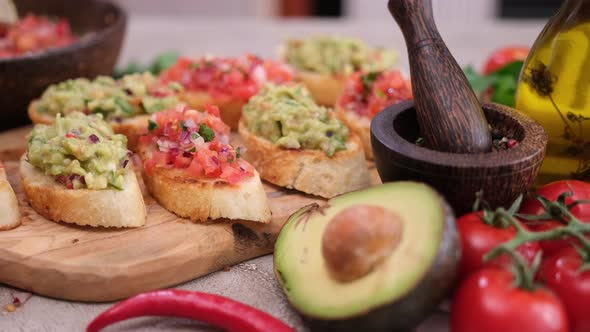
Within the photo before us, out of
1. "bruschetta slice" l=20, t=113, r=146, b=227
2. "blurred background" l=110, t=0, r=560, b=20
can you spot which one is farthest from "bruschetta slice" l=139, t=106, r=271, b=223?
"blurred background" l=110, t=0, r=560, b=20

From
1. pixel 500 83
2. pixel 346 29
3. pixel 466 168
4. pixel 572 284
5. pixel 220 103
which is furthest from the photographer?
pixel 346 29

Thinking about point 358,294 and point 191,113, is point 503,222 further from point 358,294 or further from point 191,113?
point 191,113

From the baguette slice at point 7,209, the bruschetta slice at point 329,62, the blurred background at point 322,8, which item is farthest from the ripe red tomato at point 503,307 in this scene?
the blurred background at point 322,8

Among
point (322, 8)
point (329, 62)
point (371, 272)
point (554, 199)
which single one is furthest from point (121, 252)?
point (322, 8)

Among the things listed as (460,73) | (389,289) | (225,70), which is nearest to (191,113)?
(225,70)

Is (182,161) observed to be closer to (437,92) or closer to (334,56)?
(437,92)

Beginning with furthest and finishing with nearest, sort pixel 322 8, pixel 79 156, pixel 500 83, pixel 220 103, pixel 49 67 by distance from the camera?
pixel 322 8 < pixel 500 83 < pixel 220 103 < pixel 49 67 < pixel 79 156
